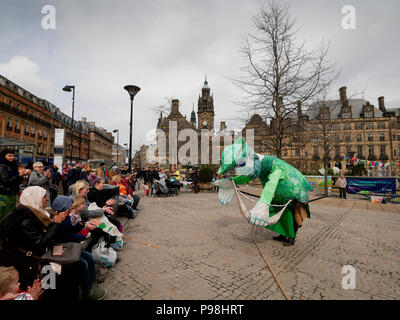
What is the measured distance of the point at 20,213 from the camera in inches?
82.6

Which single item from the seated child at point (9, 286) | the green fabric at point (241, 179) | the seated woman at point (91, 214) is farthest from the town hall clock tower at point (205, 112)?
the seated child at point (9, 286)

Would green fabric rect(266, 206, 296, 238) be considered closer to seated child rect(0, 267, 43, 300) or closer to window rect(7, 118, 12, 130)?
seated child rect(0, 267, 43, 300)

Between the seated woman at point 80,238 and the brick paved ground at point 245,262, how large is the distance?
0.25m

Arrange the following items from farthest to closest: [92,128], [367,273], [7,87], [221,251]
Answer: [92,128] → [7,87] → [221,251] → [367,273]

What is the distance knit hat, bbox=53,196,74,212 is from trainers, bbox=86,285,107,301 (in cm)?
115

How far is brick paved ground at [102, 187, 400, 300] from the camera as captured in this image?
2.71 metres

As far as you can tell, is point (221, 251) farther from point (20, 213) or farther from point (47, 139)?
point (47, 139)

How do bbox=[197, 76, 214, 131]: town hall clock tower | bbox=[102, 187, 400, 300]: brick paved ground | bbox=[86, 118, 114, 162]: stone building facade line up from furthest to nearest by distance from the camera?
bbox=[197, 76, 214, 131]: town hall clock tower
bbox=[86, 118, 114, 162]: stone building facade
bbox=[102, 187, 400, 300]: brick paved ground

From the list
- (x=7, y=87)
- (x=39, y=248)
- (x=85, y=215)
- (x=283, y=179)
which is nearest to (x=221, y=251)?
(x=283, y=179)

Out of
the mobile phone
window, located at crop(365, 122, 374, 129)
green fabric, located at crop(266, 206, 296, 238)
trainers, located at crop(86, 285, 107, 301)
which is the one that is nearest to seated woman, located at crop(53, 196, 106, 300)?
trainers, located at crop(86, 285, 107, 301)

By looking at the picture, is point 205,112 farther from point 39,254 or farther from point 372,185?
point 39,254

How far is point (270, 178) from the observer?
399 cm

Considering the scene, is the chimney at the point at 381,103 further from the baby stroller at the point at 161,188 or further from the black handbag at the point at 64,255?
the black handbag at the point at 64,255
